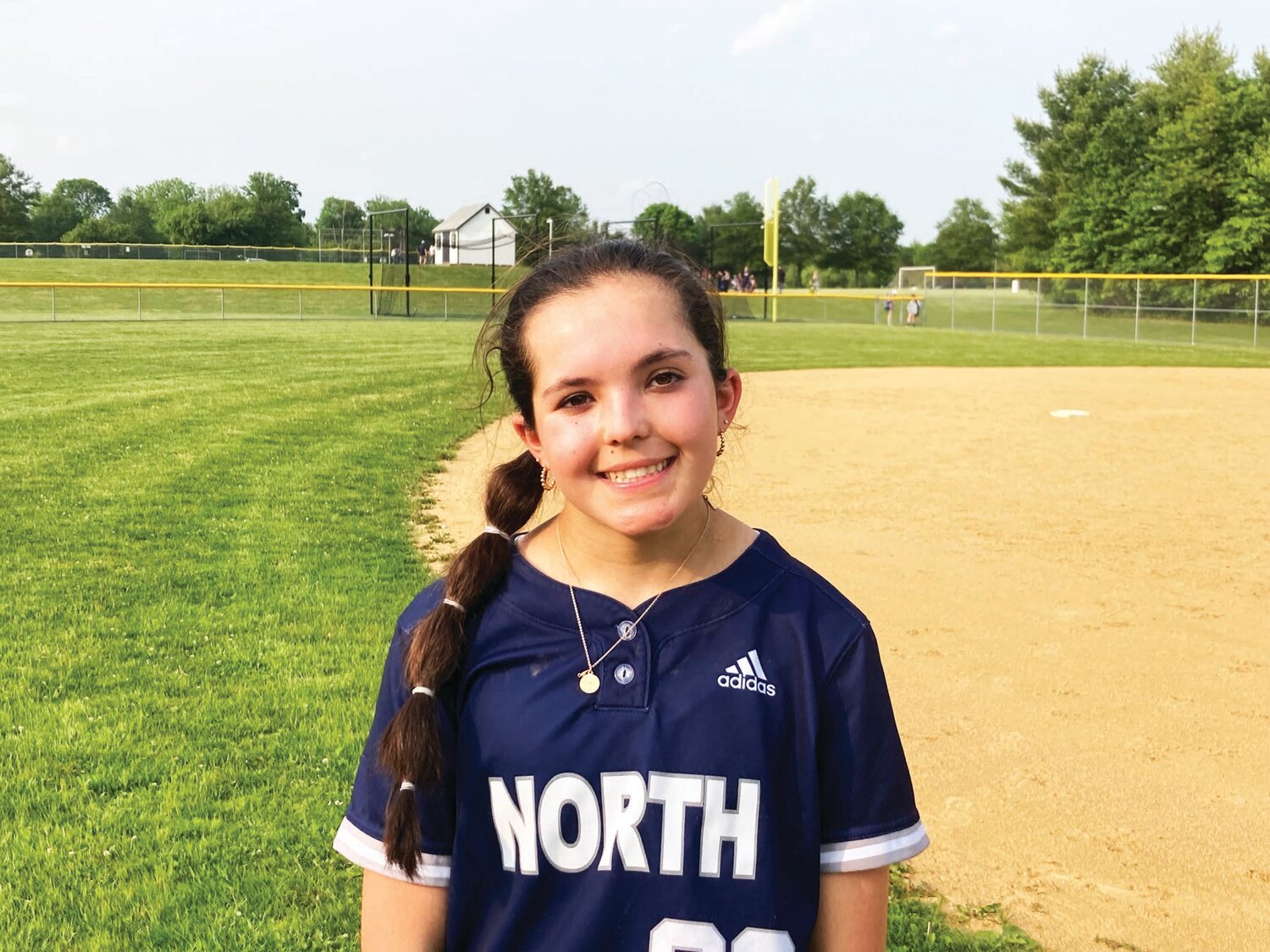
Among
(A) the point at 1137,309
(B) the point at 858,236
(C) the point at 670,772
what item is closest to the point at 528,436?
(C) the point at 670,772

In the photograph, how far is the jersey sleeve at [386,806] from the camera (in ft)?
5.17

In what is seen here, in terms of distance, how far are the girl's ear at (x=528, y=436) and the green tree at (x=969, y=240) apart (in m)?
78.6

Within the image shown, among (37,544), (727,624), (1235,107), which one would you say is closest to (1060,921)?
(727,624)

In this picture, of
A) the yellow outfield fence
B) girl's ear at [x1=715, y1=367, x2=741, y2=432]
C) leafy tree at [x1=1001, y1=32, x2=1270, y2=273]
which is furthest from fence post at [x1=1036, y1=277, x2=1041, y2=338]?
girl's ear at [x1=715, y1=367, x2=741, y2=432]

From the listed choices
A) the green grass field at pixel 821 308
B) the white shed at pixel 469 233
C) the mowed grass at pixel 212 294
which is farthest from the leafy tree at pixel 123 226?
the green grass field at pixel 821 308

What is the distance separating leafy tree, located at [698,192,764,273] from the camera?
209 ft

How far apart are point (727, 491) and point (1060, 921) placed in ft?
18.5

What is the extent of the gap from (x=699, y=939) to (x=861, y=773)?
0.96 ft

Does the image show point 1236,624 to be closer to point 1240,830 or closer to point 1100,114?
point 1240,830

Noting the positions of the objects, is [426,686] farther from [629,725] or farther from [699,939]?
[699,939]

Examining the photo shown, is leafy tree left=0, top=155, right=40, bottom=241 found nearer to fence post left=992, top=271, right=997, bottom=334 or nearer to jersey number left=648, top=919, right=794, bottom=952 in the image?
fence post left=992, top=271, right=997, bottom=334

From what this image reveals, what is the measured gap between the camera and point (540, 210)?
2144cm

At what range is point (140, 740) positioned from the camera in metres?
3.87

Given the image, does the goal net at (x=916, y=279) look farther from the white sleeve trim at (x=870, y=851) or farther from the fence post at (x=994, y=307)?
the white sleeve trim at (x=870, y=851)
